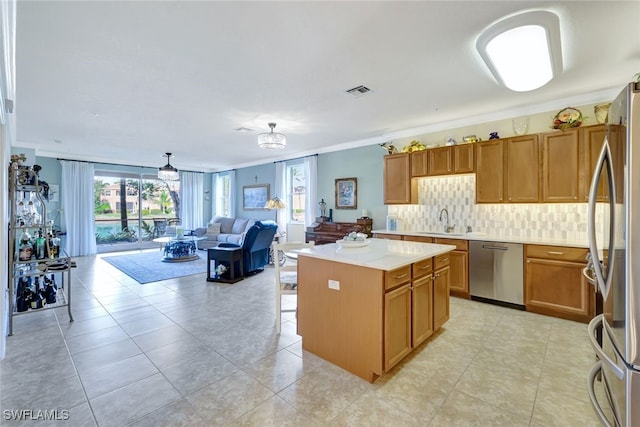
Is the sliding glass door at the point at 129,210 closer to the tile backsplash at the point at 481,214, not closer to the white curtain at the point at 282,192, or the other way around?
Result: the white curtain at the point at 282,192

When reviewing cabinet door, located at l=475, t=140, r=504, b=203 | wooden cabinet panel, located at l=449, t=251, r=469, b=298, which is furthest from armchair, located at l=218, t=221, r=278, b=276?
cabinet door, located at l=475, t=140, r=504, b=203

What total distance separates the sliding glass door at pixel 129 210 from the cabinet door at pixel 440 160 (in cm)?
816

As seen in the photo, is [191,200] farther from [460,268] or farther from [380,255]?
[380,255]

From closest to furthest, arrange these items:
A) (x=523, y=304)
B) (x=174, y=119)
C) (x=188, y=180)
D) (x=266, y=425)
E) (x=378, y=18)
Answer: (x=266, y=425)
(x=378, y=18)
(x=523, y=304)
(x=174, y=119)
(x=188, y=180)

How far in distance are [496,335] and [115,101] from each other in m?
5.35

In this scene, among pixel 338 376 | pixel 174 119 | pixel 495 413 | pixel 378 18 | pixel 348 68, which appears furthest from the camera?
pixel 174 119

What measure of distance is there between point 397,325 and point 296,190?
224 inches

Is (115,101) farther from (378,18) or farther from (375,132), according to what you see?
(375,132)

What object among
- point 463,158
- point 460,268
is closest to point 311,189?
point 463,158

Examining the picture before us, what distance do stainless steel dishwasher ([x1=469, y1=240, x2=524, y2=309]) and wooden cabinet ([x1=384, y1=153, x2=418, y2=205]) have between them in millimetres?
1360

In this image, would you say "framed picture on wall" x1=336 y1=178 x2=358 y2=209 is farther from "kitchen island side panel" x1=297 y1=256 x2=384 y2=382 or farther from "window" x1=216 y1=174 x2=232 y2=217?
"window" x1=216 y1=174 x2=232 y2=217

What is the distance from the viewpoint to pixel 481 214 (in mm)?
4422

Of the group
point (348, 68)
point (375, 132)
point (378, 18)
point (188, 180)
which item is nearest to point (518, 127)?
point (375, 132)

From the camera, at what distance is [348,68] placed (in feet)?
9.22
